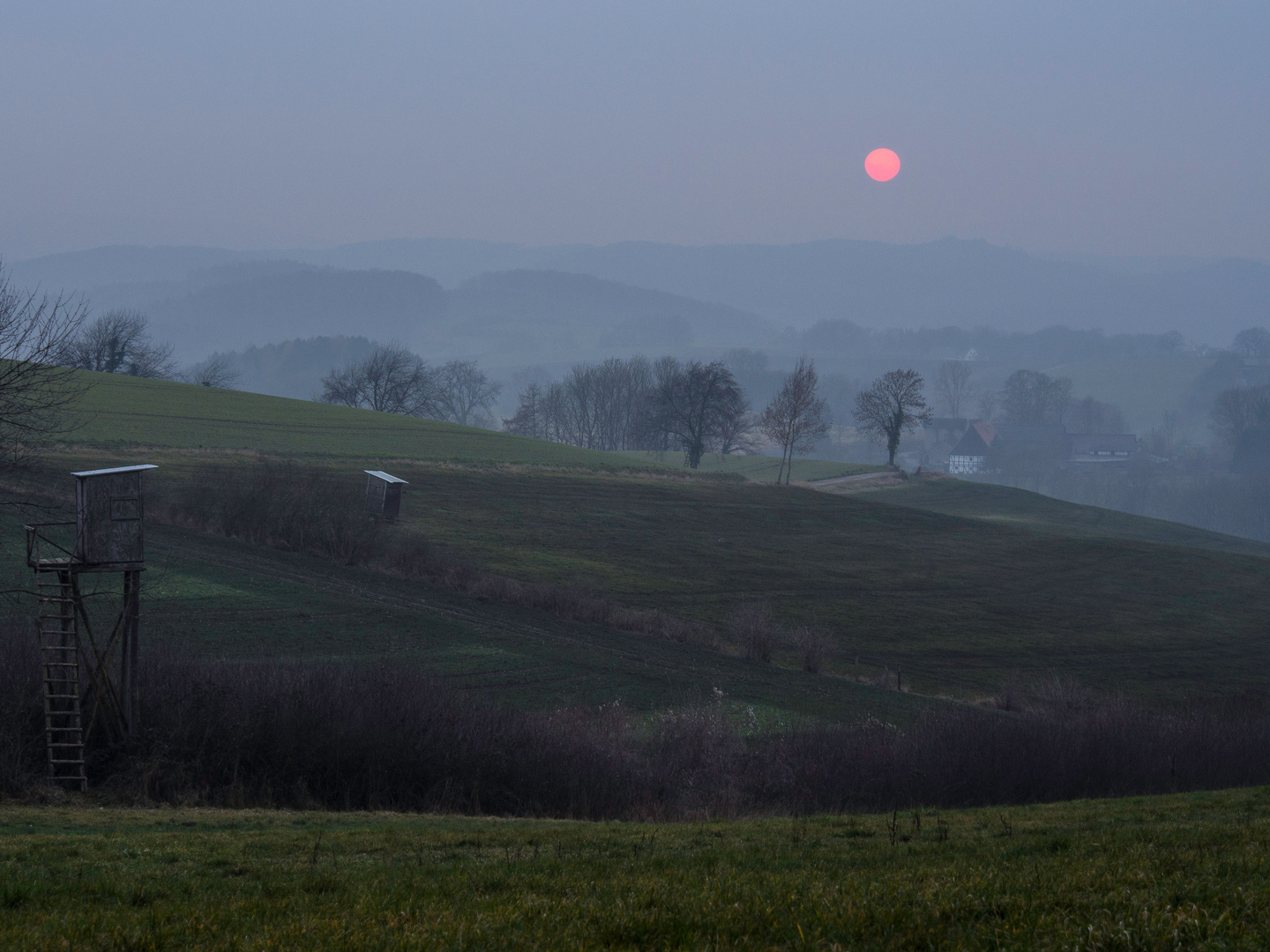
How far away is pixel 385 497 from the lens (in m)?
44.0

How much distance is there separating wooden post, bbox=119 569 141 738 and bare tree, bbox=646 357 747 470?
80597 mm

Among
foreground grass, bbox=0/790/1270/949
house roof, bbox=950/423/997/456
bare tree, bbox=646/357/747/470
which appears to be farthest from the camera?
house roof, bbox=950/423/997/456

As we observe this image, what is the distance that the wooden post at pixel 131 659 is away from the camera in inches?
704

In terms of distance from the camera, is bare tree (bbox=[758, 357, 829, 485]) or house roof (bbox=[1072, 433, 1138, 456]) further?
house roof (bbox=[1072, 433, 1138, 456])

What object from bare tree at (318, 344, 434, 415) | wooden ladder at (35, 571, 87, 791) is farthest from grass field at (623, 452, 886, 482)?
wooden ladder at (35, 571, 87, 791)

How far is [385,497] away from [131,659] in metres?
26.0

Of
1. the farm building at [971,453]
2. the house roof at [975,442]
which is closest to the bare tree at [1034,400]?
the house roof at [975,442]

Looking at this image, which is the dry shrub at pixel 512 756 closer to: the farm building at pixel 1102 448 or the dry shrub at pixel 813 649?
the dry shrub at pixel 813 649

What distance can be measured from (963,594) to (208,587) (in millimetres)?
32890

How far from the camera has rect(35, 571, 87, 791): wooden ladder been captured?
53.9 feet

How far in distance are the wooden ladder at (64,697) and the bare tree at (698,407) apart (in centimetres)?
8157

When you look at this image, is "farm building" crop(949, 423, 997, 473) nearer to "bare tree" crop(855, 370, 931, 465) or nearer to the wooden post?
"bare tree" crop(855, 370, 931, 465)

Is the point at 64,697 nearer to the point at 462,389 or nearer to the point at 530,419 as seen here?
the point at 530,419

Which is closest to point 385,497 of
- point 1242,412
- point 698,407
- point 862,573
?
point 862,573
